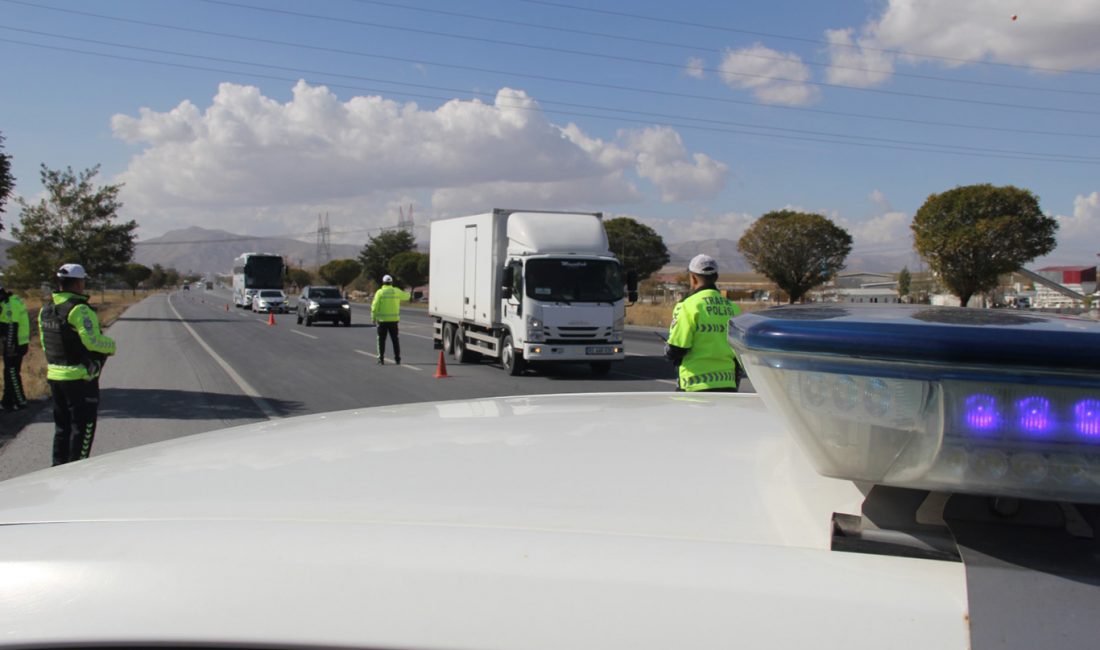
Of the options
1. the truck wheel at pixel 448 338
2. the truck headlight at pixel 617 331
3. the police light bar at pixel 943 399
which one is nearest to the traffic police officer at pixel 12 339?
the truck headlight at pixel 617 331

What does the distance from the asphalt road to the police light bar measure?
7.47 metres

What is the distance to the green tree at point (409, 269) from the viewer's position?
319 ft

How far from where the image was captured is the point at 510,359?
1828 cm

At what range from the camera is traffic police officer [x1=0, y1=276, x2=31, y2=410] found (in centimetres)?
1202

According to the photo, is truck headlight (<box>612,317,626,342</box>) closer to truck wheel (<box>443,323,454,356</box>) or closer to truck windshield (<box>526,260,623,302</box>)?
truck windshield (<box>526,260,623,302</box>)

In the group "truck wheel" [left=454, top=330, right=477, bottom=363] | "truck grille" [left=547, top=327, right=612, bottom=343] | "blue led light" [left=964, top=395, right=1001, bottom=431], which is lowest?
"truck wheel" [left=454, top=330, right=477, bottom=363]

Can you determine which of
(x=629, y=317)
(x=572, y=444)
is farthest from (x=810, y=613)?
(x=629, y=317)

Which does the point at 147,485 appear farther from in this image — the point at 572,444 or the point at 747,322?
the point at 747,322

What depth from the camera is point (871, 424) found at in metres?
1.22

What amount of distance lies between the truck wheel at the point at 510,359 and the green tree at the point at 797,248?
4635 cm

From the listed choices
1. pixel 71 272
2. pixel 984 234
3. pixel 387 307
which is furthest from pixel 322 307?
pixel 984 234

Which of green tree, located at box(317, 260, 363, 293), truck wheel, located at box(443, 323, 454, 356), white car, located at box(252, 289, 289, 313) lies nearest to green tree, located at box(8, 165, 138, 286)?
white car, located at box(252, 289, 289, 313)

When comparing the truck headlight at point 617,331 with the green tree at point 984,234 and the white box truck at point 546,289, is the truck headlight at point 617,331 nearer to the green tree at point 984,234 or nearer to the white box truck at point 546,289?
the white box truck at point 546,289

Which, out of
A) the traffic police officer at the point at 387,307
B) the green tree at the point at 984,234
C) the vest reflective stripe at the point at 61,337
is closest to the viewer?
the vest reflective stripe at the point at 61,337
